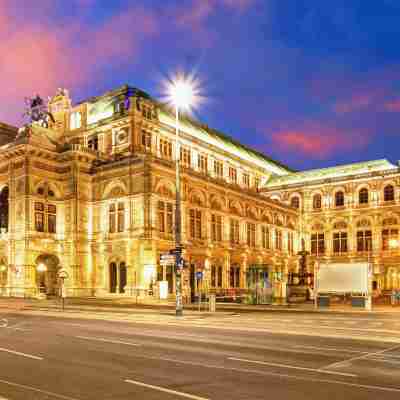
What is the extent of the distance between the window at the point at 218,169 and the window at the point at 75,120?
20.2 metres

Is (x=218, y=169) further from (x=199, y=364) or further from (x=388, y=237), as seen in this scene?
(x=199, y=364)

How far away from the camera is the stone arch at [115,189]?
52.3m

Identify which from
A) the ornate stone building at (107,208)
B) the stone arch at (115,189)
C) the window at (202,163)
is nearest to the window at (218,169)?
the window at (202,163)

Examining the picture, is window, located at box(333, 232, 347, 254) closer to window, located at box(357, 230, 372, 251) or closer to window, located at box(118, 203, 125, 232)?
window, located at box(357, 230, 372, 251)

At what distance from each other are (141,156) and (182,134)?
16236 millimetres

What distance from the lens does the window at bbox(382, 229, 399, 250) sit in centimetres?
7488

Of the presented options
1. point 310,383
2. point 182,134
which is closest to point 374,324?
point 310,383

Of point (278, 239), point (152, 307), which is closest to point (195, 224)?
point (152, 307)

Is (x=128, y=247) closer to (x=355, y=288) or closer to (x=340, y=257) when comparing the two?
(x=355, y=288)

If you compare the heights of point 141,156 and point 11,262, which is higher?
point 141,156

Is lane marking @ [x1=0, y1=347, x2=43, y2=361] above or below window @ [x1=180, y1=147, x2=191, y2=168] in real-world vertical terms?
below

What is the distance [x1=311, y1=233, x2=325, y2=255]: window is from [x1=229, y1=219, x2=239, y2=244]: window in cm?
2170

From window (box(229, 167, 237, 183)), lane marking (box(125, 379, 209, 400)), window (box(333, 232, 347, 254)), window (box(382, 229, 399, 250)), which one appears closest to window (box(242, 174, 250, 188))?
window (box(229, 167, 237, 183))

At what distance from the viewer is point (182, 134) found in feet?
219
